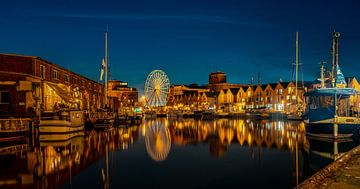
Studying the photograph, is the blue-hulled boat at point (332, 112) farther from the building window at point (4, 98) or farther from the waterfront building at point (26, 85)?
the building window at point (4, 98)

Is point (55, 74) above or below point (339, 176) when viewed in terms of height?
above

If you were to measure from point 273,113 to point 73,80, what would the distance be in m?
66.3

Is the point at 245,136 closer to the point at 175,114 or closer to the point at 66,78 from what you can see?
the point at 66,78

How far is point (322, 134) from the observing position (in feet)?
107

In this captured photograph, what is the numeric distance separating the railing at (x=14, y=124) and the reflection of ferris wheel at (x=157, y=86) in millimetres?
64040

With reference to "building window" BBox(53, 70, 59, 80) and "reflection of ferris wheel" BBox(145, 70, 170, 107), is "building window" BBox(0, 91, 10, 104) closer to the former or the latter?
"building window" BBox(53, 70, 59, 80)

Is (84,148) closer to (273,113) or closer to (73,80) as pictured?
(73,80)

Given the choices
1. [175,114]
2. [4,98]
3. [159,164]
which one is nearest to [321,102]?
[159,164]

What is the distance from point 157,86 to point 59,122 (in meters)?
64.0

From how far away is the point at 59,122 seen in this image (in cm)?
3203

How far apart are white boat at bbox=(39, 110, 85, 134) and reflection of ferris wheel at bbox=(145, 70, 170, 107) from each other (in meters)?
57.7

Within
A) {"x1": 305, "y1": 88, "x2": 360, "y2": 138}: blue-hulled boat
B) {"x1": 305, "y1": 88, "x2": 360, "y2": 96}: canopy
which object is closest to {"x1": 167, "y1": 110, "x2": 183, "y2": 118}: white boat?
{"x1": 305, "y1": 88, "x2": 360, "y2": 138}: blue-hulled boat

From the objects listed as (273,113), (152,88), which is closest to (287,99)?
(273,113)

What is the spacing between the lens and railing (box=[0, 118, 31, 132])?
29.4m
